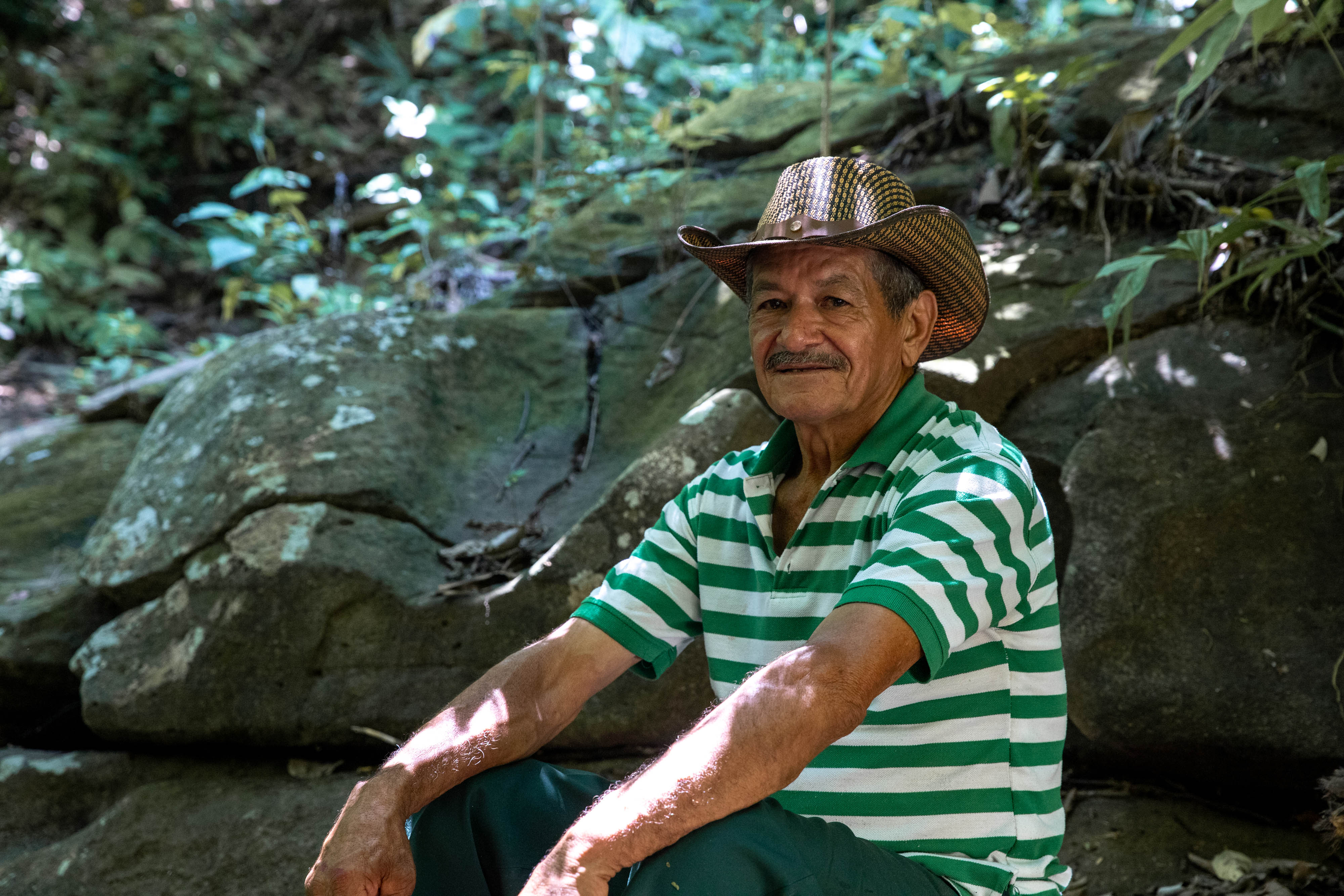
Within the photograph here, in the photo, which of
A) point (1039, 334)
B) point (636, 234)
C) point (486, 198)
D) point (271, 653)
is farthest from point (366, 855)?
point (486, 198)

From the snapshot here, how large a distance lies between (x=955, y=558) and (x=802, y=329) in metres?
0.63

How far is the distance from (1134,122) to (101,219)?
8.04m

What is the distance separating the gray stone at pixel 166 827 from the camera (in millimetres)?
2812

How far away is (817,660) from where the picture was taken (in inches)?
57.5

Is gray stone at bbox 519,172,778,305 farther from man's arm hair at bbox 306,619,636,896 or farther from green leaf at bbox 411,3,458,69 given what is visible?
man's arm hair at bbox 306,619,636,896

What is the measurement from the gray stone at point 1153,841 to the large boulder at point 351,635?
1115 mm

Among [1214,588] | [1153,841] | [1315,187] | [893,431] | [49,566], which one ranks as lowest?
[1153,841]

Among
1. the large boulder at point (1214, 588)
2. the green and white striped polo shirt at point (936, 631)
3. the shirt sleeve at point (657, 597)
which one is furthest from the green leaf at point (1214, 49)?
the shirt sleeve at point (657, 597)

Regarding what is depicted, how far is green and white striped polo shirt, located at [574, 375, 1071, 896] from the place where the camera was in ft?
5.18

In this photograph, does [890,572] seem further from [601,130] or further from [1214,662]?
[601,130]

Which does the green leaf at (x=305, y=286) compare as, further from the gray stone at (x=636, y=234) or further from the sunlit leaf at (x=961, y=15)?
the sunlit leaf at (x=961, y=15)

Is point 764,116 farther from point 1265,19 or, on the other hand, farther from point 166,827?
point 166,827

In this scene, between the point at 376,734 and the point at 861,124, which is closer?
the point at 376,734

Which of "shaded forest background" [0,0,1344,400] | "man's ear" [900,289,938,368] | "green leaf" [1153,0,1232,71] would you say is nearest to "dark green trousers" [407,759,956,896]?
"man's ear" [900,289,938,368]
